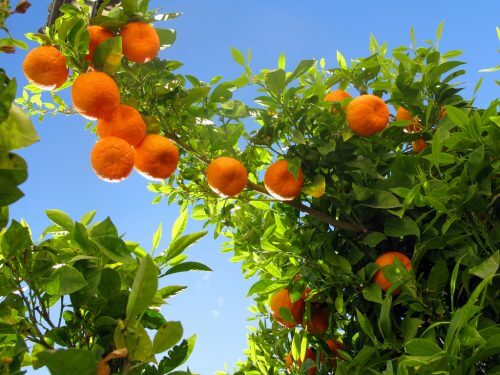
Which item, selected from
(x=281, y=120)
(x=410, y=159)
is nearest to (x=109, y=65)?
(x=281, y=120)

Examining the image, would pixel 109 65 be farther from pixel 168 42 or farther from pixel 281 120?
pixel 281 120

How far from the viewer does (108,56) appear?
5.50 feet

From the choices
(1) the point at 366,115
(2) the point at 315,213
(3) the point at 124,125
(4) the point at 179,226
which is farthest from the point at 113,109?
(1) the point at 366,115

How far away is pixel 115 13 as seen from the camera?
71.6 inches

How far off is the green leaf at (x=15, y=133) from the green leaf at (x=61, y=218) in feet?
1.73

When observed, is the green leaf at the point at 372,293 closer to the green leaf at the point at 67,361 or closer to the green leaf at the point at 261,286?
the green leaf at the point at 261,286

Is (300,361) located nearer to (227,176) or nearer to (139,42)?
(227,176)

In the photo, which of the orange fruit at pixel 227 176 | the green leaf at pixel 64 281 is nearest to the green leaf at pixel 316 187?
the orange fruit at pixel 227 176

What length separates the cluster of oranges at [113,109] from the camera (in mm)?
1594

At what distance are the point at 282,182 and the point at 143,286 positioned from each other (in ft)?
3.31

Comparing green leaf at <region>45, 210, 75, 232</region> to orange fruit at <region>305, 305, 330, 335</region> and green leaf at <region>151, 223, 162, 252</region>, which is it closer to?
green leaf at <region>151, 223, 162, 252</region>

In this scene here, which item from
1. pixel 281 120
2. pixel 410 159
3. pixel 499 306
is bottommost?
pixel 499 306

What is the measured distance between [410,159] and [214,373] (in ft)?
5.72

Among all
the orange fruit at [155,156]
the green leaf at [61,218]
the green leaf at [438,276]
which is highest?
the orange fruit at [155,156]
